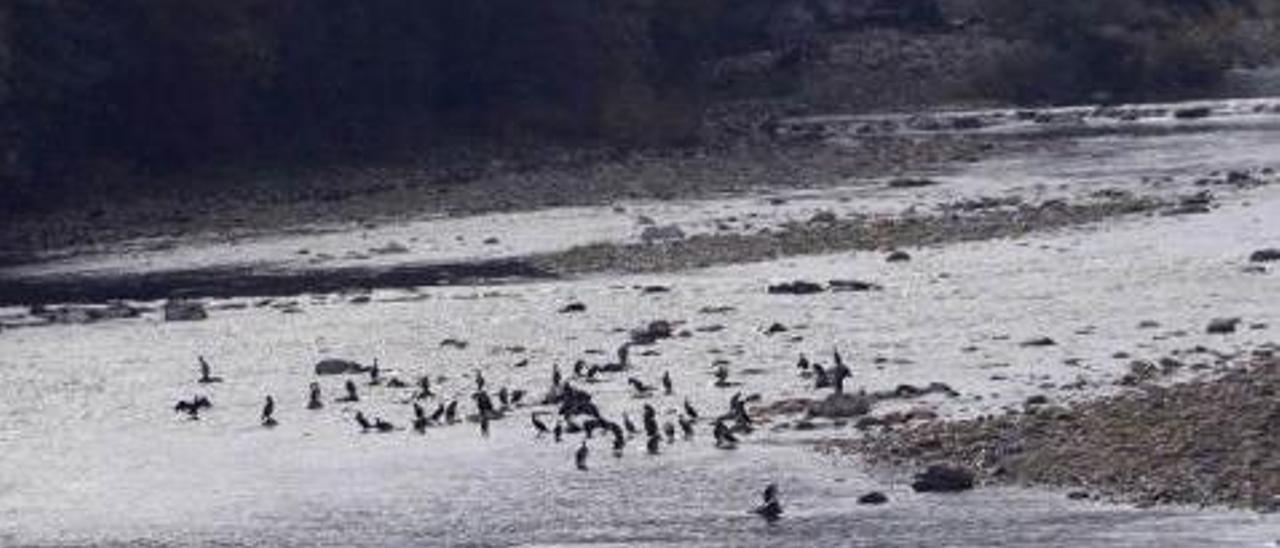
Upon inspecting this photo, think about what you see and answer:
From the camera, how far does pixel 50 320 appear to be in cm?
4422

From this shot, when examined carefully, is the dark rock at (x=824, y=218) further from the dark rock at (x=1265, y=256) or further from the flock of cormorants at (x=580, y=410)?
the flock of cormorants at (x=580, y=410)

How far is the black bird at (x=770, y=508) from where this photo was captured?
24.5m

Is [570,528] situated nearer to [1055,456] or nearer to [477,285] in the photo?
[1055,456]

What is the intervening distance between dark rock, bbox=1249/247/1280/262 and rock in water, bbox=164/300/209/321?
14.9m

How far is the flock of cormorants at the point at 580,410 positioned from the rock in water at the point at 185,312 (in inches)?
306

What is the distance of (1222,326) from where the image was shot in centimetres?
3331

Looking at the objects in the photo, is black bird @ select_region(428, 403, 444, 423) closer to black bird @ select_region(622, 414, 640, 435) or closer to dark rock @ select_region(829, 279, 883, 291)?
black bird @ select_region(622, 414, 640, 435)

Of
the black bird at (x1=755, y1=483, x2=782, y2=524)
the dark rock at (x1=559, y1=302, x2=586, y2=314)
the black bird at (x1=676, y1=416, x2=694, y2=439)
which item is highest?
the dark rock at (x1=559, y1=302, x2=586, y2=314)

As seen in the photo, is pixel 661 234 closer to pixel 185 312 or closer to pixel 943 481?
pixel 185 312

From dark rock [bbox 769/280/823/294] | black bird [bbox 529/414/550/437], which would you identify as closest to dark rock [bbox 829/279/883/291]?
dark rock [bbox 769/280/823/294]

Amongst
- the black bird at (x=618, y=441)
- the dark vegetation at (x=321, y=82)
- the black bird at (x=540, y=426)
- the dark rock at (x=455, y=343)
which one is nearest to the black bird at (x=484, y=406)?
the black bird at (x=540, y=426)

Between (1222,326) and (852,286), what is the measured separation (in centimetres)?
887

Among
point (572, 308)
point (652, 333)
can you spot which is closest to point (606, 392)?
point (652, 333)

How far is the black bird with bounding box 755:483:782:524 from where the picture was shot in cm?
2445
